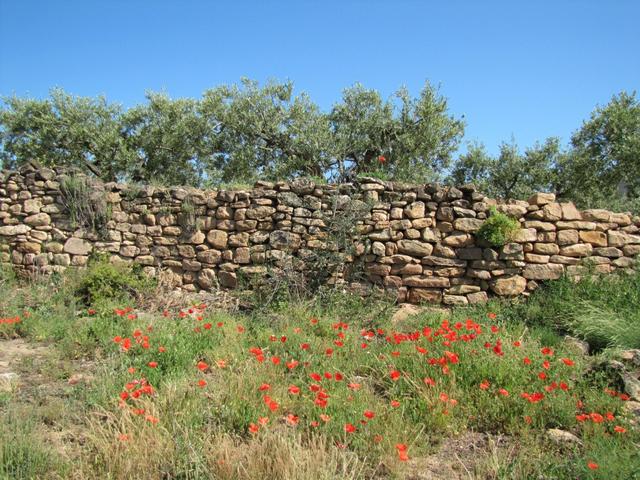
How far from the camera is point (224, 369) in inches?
181

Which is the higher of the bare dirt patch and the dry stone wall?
the dry stone wall

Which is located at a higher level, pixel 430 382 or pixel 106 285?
pixel 106 285

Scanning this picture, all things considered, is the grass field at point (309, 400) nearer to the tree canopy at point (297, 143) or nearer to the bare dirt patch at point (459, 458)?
the bare dirt patch at point (459, 458)

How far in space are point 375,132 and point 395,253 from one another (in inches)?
240

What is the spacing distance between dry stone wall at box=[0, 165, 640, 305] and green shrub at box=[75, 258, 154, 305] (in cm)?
61

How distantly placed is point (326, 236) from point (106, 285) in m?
3.44

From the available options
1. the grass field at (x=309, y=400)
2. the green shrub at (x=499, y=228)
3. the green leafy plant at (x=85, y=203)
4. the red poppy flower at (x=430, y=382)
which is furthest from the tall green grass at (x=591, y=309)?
the green leafy plant at (x=85, y=203)

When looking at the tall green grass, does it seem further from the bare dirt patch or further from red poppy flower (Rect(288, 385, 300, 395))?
red poppy flower (Rect(288, 385, 300, 395))

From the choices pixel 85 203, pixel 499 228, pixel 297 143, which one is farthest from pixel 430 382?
pixel 297 143

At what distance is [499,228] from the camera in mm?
7094

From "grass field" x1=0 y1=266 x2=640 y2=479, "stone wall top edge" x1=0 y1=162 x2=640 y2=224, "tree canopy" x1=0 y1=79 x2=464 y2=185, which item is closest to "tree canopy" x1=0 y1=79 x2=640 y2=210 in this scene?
"tree canopy" x1=0 y1=79 x2=464 y2=185

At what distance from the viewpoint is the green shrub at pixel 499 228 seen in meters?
7.09

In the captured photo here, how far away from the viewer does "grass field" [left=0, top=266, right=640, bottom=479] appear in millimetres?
3100

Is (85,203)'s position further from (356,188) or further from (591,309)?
(591,309)
